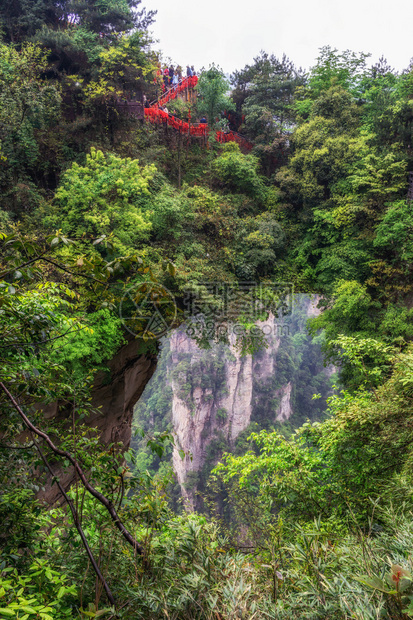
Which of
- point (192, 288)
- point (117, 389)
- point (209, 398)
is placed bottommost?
point (209, 398)

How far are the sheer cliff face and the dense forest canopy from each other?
1638 cm

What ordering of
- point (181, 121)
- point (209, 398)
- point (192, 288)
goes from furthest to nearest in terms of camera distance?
point (209, 398), point (181, 121), point (192, 288)

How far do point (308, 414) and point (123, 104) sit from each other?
2802cm

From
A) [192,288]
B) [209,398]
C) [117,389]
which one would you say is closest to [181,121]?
[192,288]

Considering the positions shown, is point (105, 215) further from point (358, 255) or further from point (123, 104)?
point (358, 255)

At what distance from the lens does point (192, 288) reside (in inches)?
250

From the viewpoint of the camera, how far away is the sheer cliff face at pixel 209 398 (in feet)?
78.9

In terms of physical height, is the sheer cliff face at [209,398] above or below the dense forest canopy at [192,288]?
below

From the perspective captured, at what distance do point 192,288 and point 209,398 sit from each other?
66.2 ft

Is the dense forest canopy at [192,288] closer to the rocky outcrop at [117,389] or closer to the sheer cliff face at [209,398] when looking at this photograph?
the rocky outcrop at [117,389]

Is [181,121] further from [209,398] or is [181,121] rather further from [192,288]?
[209,398]

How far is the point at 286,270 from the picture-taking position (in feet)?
26.9

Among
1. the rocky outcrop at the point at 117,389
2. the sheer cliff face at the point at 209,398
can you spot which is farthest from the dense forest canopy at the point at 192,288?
the sheer cliff face at the point at 209,398

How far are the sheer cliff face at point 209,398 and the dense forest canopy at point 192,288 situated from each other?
16.4m
